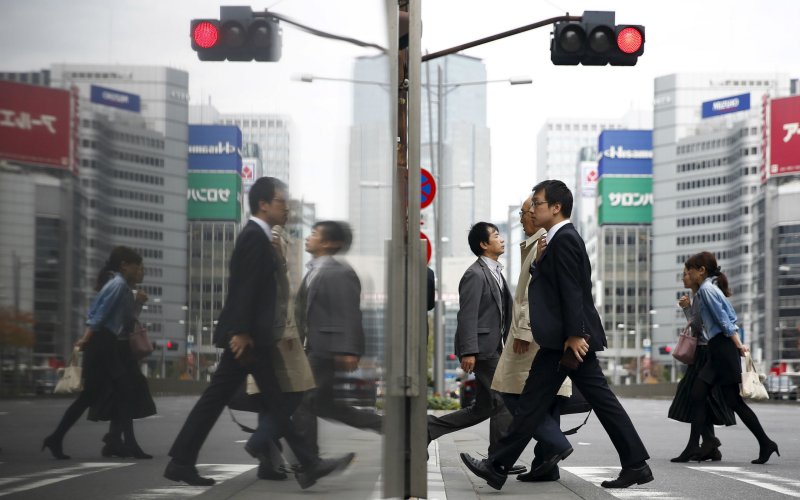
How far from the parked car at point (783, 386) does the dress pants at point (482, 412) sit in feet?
170

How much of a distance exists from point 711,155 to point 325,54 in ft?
488

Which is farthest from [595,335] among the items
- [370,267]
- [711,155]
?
[711,155]

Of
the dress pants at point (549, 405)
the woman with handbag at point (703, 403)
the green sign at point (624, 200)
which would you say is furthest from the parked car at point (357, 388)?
the green sign at point (624, 200)

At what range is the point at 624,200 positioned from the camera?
6437 inches

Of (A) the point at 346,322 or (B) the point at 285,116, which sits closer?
(B) the point at 285,116

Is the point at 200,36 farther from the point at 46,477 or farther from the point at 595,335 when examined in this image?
the point at 595,335

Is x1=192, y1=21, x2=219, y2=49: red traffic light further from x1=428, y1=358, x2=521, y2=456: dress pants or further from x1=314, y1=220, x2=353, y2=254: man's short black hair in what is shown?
x1=428, y1=358, x2=521, y2=456: dress pants

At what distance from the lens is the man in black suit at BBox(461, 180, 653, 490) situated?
673 cm

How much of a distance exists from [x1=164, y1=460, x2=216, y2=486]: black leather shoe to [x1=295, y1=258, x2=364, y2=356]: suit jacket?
0.41m

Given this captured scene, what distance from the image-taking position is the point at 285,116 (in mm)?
1941

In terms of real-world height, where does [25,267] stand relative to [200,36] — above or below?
below

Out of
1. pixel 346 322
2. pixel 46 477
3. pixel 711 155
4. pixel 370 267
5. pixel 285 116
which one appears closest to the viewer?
pixel 46 477

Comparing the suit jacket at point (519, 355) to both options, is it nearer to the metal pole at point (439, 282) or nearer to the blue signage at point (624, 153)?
the metal pole at point (439, 282)

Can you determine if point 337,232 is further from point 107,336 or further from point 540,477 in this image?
point 540,477
